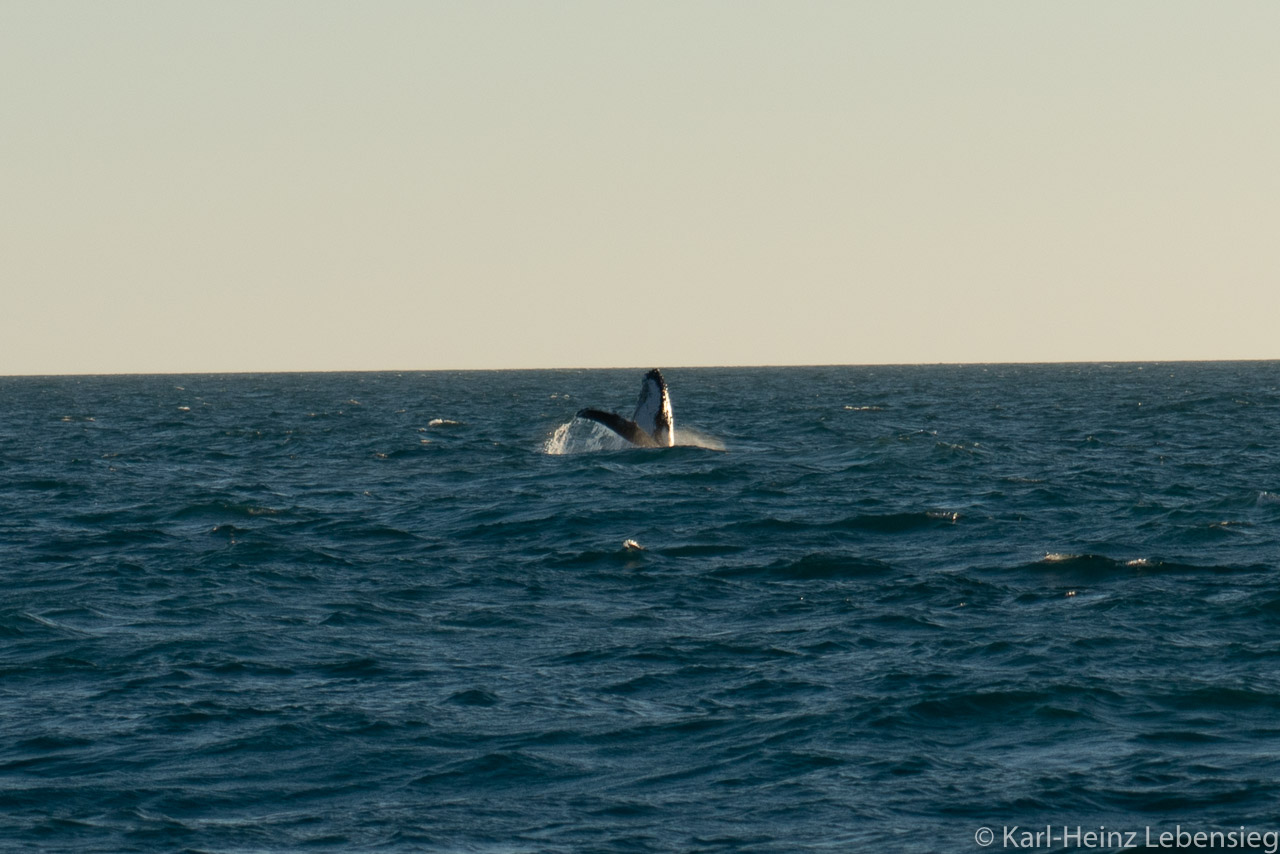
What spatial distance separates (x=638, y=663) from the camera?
1556 cm

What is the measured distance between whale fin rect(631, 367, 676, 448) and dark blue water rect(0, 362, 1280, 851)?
2.33 meters

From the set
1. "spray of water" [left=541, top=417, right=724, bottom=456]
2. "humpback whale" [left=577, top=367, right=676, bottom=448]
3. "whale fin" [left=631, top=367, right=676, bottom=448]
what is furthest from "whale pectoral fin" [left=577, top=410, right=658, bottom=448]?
"spray of water" [left=541, top=417, right=724, bottom=456]

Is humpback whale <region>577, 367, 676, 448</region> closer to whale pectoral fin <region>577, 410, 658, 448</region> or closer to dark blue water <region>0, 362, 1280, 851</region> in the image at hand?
whale pectoral fin <region>577, 410, 658, 448</region>

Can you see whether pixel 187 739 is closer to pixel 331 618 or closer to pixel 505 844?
pixel 505 844

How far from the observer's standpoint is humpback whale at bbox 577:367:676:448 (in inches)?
1366

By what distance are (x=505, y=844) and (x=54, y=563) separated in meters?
14.4

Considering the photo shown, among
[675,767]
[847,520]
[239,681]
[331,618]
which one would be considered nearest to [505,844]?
[675,767]

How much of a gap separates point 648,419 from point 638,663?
77.6ft

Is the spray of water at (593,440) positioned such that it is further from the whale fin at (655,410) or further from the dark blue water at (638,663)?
the dark blue water at (638,663)

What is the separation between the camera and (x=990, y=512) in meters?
27.5

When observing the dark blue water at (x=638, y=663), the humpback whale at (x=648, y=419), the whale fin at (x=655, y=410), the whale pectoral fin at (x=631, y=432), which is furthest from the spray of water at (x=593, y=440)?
the dark blue water at (x=638, y=663)

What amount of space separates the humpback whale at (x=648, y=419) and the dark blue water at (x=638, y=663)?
222 cm

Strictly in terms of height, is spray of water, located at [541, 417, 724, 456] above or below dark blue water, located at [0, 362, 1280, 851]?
above

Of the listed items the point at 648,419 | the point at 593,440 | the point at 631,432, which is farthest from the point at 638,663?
the point at 593,440
